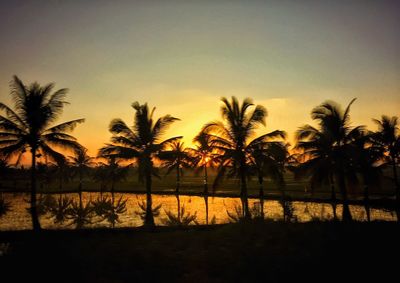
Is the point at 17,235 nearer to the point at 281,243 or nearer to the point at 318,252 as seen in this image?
the point at 281,243

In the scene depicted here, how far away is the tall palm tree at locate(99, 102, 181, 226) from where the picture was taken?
2158cm

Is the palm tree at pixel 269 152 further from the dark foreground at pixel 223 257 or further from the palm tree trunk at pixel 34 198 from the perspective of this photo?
the palm tree trunk at pixel 34 198

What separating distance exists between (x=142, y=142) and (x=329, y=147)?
14.1 metres

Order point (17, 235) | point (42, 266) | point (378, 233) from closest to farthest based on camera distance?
point (42, 266)
point (378, 233)
point (17, 235)

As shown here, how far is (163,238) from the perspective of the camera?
45.0 ft

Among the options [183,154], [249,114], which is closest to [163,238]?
[183,154]

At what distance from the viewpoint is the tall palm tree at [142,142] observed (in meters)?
21.6

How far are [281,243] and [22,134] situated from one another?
16670 millimetres

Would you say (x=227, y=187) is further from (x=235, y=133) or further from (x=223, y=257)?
(x=223, y=257)

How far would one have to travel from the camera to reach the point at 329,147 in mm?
22969

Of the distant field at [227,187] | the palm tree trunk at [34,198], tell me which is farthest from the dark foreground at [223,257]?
the distant field at [227,187]

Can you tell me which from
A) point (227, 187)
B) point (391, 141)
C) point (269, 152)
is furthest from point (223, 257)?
point (227, 187)

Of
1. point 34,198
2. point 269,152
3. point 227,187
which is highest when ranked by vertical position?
point 269,152

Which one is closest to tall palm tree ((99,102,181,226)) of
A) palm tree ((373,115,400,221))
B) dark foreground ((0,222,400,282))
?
dark foreground ((0,222,400,282))
